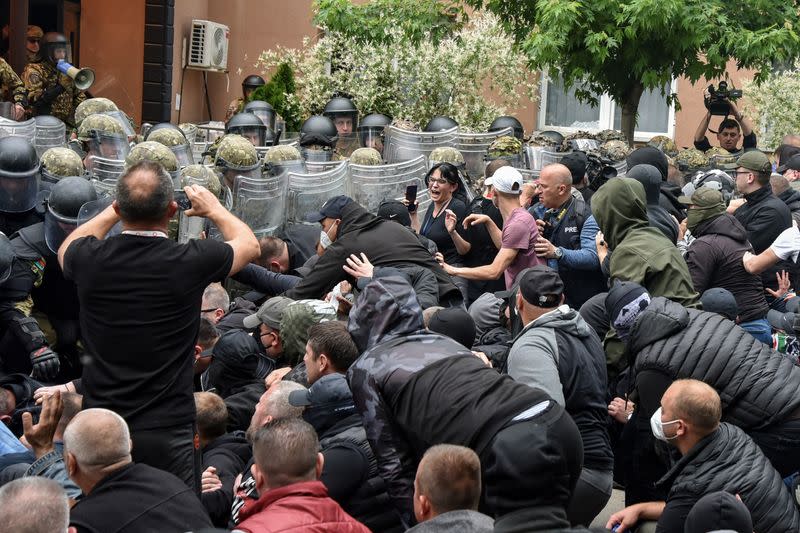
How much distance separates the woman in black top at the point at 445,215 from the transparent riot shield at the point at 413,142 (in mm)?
3510

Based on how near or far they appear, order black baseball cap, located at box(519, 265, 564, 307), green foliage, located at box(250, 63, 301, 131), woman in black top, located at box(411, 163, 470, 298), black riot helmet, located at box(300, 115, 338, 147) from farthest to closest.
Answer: green foliage, located at box(250, 63, 301, 131), black riot helmet, located at box(300, 115, 338, 147), woman in black top, located at box(411, 163, 470, 298), black baseball cap, located at box(519, 265, 564, 307)

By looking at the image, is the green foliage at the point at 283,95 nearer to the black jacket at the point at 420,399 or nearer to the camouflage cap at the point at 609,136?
the camouflage cap at the point at 609,136

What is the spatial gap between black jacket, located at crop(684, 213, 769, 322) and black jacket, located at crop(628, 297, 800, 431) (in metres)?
1.86

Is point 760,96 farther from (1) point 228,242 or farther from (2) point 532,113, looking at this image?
(1) point 228,242

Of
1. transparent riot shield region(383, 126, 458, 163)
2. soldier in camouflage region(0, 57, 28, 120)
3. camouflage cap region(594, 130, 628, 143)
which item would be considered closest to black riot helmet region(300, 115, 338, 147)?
transparent riot shield region(383, 126, 458, 163)

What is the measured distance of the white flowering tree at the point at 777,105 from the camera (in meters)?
17.3

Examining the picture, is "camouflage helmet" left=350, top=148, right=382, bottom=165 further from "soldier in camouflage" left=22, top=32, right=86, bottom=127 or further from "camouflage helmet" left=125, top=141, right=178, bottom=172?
"soldier in camouflage" left=22, top=32, right=86, bottom=127

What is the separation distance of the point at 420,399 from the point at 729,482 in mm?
1386

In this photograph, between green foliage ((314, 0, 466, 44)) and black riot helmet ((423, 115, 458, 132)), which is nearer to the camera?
black riot helmet ((423, 115, 458, 132))

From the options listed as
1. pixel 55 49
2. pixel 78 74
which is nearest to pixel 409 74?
pixel 78 74

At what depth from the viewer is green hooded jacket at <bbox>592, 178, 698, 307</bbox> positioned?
21.3ft

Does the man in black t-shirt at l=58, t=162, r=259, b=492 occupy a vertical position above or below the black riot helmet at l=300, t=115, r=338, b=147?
below

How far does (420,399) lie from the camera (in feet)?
14.6

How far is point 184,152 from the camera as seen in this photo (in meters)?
10.1
